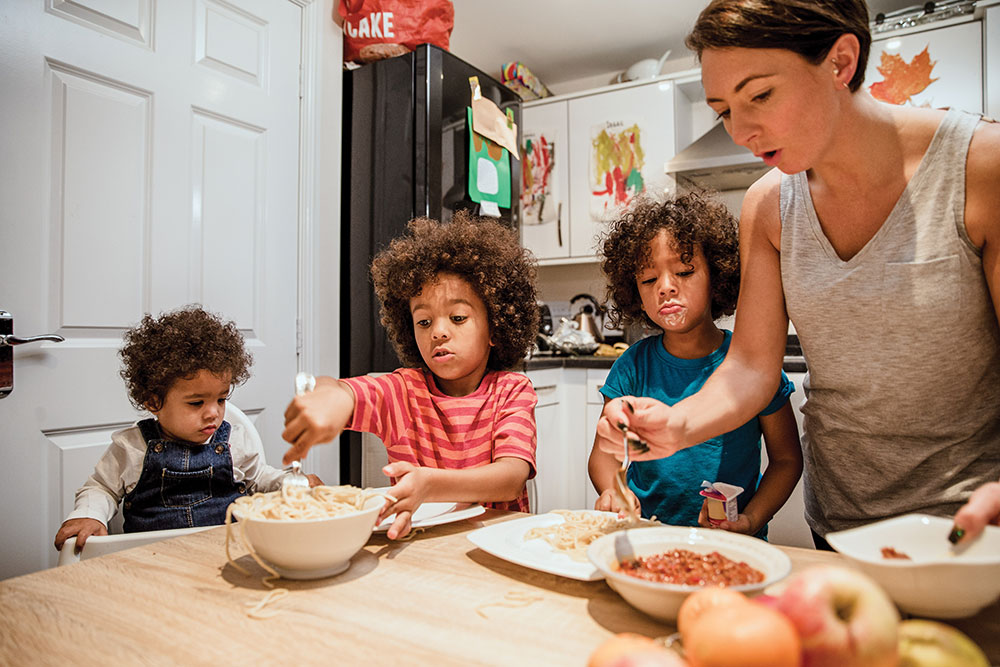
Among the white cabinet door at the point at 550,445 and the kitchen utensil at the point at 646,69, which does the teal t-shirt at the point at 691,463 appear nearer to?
the white cabinet door at the point at 550,445

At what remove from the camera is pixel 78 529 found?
1.17 meters

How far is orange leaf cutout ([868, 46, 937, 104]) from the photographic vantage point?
2787mm

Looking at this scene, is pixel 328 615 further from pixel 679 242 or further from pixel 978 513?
pixel 679 242

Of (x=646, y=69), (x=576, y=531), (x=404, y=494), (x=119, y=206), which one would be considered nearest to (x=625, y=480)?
(x=576, y=531)

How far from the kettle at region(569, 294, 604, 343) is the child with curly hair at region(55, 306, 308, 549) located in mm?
2117

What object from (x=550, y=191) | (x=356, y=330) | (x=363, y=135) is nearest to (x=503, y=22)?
(x=550, y=191)

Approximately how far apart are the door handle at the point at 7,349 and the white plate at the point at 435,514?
3.96 ft

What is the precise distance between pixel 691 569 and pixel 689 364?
750 mm

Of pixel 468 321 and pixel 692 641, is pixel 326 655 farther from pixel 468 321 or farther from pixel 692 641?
pixel 468 321

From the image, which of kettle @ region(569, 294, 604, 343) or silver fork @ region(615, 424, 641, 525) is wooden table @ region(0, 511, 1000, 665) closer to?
silver fork @ region(615, 424, 641, 525)

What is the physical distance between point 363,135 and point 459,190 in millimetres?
464

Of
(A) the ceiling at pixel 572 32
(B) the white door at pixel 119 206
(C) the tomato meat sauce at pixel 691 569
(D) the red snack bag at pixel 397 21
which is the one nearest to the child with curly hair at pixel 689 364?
(C) the tomato meat sauce at pixel 691 569

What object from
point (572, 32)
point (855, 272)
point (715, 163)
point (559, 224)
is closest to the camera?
point (855, 272)

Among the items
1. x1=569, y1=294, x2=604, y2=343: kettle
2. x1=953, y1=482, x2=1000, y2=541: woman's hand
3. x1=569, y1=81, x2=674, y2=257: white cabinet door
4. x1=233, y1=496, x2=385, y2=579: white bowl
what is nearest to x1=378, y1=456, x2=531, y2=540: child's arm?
x1=233, y1=496, x2=385, y2=579: white bowl
